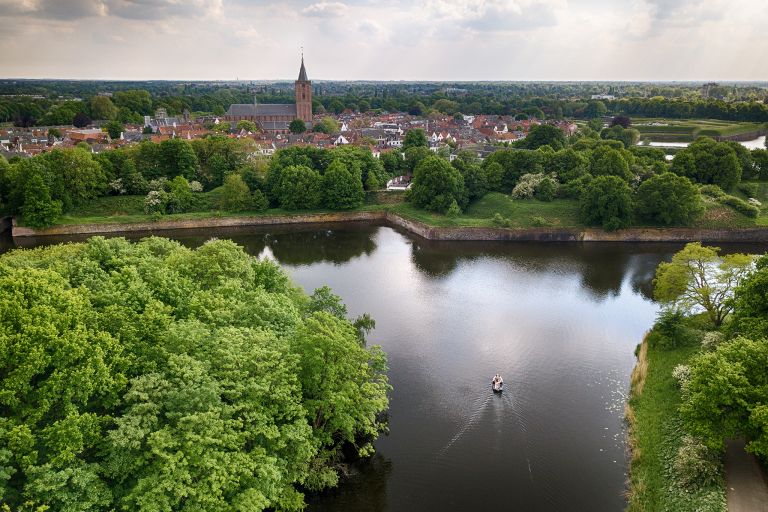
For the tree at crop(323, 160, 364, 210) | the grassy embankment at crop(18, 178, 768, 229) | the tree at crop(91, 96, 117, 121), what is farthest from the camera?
the tree at crop(91, 96, 117, 121)

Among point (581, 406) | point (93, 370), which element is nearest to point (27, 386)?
point (93, 370)

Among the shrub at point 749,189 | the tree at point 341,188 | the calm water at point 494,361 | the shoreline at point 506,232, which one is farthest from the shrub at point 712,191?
the tree at point 341,188

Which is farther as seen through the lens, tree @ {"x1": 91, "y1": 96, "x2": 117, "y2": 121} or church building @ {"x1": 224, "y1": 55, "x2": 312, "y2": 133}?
tree @ {"x1": 91, "y1": 96, "x2": 117, "y2": 121}

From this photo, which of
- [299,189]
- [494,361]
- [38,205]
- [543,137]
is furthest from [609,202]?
[38,205]

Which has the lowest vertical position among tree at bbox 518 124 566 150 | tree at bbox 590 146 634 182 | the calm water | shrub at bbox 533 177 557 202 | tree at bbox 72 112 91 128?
the calm water

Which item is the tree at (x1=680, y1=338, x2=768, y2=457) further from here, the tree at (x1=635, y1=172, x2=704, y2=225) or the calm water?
the tree at (x1=635, y1=172, x2=704, y2=225)

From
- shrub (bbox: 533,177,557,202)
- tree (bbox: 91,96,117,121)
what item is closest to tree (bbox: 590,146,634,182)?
shrub (bbox: 533,177,557,202)
